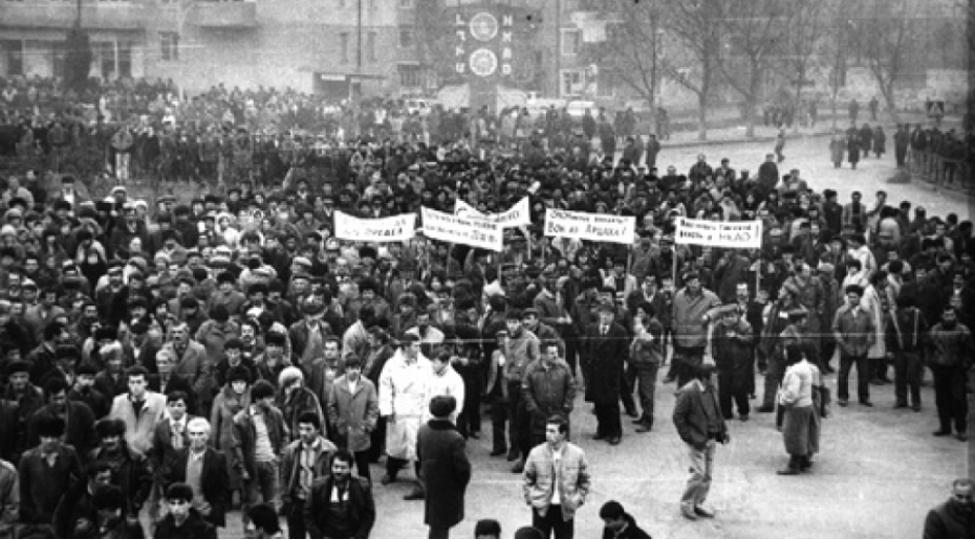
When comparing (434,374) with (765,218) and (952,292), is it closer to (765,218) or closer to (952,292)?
(952,292)

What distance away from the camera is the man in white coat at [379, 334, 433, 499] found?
1246 cm

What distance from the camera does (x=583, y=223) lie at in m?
17.8

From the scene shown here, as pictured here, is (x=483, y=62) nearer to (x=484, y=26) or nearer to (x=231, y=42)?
(x=484, y=26)

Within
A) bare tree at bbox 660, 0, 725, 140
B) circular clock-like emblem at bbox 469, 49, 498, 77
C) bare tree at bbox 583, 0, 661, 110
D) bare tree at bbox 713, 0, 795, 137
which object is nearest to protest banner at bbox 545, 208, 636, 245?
bare tree at bbox 583, 0, 661, 110

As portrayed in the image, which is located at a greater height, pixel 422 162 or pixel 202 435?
pixel 422 162

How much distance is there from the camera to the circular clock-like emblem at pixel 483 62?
51812 mm

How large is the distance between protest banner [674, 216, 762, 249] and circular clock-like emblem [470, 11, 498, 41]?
3467 cm

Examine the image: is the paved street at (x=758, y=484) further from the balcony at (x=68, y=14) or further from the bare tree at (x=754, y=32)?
the balcony at (x=68, y=14)


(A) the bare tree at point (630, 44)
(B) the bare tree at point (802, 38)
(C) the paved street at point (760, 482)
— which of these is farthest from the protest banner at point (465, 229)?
(B) the bare tree at point (802, 38)

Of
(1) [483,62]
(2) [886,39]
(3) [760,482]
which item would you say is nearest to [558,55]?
(1) [483,62]

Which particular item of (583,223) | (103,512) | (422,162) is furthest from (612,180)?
(103,512)

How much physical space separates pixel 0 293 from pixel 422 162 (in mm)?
13455

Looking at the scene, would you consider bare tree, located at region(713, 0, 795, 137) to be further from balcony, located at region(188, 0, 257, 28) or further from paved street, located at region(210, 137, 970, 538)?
paved street, located at region(210, 137, 970, 538)

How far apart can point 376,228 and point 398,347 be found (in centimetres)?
476
